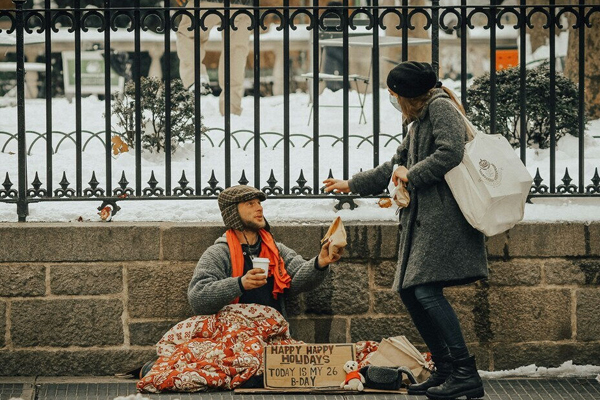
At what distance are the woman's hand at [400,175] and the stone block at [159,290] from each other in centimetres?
147

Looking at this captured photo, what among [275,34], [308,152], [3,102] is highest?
[275,34]

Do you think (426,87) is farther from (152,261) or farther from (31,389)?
(31,389)

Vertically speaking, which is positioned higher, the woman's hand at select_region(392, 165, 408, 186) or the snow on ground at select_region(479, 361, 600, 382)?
the woman's hand at select_region(392, 165, 408, 186)

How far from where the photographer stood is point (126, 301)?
282 inches

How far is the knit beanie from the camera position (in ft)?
20.4

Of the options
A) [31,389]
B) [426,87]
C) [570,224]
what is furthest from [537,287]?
[31,389]

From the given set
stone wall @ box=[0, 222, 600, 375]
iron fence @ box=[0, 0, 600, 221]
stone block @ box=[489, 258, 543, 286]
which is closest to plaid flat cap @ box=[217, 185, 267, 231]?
stone wall @ box=[0, 222, 600, 375]

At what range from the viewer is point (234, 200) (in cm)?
691

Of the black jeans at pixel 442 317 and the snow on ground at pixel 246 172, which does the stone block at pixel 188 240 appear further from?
the black jeans at pixel 442 317

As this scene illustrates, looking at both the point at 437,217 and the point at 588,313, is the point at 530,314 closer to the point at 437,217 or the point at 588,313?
the point at 588,313

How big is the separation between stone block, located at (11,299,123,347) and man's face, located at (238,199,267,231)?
0.96m

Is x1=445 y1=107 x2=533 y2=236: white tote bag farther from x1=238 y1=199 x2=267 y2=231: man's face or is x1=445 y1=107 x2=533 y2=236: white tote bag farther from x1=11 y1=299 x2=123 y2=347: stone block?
x1=11 y1=299 x2=123 y2=347: stone block

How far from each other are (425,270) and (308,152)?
2650mm

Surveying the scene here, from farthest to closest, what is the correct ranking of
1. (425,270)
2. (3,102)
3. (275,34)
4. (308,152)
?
(275,34) → (3,102) → (308,152) → (425,270)
